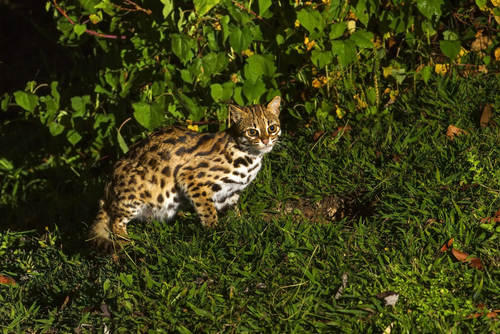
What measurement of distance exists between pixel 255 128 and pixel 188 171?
0.67 m

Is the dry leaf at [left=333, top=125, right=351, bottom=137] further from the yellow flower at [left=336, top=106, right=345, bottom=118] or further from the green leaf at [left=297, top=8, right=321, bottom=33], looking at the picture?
the green leaf at [left=297, top=8, right=321, bottom=33]

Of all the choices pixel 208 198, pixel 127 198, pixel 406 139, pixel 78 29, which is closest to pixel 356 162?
pixel 406 139

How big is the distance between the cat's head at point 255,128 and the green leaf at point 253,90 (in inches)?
14.1

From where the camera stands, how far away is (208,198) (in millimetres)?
4859

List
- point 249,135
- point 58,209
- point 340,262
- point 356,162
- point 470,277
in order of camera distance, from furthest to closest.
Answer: point 58,209 < point 356,162 < point 249,135 < point 340,262 < point 470,277

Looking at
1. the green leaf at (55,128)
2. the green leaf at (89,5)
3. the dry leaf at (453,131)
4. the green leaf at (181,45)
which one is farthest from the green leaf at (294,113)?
the green leaf at (55,128)

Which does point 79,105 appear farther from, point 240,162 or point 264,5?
point 264,5

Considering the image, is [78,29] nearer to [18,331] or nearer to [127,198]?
[127,198]

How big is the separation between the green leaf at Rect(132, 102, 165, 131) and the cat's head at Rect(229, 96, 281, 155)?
27.6 inches

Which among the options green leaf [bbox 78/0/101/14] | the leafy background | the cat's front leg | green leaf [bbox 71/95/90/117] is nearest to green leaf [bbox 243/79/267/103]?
the leafy background

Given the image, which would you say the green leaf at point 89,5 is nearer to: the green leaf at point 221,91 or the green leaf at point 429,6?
the green leaf at point 221,91

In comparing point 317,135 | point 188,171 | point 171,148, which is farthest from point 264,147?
point 317,135

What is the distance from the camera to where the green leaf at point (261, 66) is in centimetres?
538

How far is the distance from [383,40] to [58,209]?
3.75 metres
